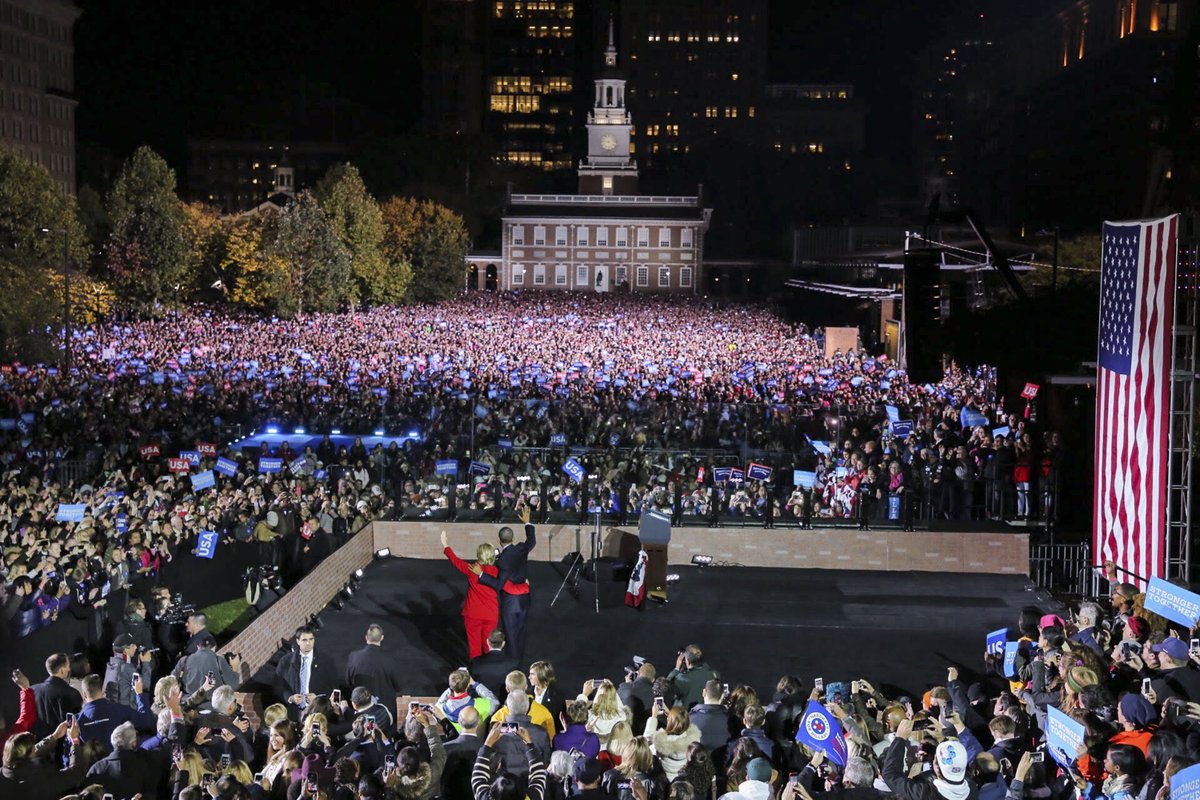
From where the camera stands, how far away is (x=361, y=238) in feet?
229

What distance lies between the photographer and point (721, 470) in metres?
18.3

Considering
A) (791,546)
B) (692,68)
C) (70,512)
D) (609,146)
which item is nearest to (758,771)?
(791,546)

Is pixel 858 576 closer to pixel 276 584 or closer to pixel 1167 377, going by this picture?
pixel 1167 377

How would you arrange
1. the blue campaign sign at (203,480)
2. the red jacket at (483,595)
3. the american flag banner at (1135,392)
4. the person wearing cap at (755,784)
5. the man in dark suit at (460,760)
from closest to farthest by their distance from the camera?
1. the person wearing cap at (755,784)
2. the man in dark suit at (460,760)
3. the american flag banner at (1135,392)
4. the red jacket at (483,595)
5. the blue campaign sign at (203,480)

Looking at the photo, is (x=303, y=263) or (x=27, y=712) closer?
(x=27, y=712)

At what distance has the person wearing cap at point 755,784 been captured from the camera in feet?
24.3

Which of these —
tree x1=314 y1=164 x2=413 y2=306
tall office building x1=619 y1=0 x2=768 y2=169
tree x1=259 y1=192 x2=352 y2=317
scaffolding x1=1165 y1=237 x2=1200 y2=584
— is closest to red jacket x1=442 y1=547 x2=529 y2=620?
scaffolding x1=1165 y1=237 x2=1200 y2=584

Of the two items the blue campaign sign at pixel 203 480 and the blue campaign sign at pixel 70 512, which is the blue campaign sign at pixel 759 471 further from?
the blue campaign sign at pixel 70 512

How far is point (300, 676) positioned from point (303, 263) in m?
53.6

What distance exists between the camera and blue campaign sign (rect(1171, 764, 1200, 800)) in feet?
22.2

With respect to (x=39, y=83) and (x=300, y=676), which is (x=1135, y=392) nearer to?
(x=300, y=676)

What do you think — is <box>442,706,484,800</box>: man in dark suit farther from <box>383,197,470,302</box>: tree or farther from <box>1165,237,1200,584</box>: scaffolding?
<box>383,197,470,302</box>: tree

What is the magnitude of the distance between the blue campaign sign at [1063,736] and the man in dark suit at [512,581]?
197 inches

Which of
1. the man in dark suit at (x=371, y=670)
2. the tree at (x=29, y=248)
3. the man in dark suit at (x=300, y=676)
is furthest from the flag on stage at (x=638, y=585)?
the tree at (x=29, y=248)
